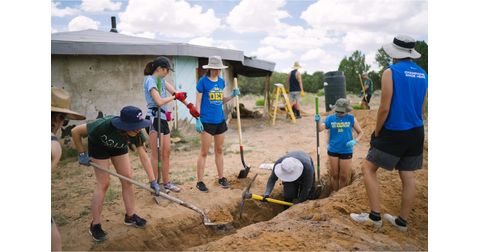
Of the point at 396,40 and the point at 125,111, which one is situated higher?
the point at 396,40

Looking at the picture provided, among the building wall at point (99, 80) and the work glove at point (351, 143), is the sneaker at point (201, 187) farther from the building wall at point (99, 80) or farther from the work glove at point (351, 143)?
the building wall at point (99, 80)

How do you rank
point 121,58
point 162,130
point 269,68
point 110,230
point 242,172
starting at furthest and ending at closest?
1. point 269,68
2. point 121,58
3. point 242,172
4. point 162,130
5. point 110,230

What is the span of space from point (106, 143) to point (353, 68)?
47.9 ft

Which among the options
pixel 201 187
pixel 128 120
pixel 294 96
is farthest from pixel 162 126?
pixel 294 96

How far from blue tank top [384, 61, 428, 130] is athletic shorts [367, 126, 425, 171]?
6cm

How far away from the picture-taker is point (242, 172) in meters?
5.10

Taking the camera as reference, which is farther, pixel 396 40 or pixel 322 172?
pixel 322 172

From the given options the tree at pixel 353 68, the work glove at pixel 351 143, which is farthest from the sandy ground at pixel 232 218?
the tree at pixel 353 68

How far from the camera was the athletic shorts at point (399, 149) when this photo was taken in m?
2.92

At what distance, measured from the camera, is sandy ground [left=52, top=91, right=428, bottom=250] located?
2.95m

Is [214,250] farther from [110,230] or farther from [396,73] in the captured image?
[396,73]

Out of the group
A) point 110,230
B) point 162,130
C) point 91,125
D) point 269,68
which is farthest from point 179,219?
point 269,68
